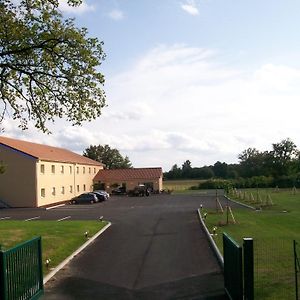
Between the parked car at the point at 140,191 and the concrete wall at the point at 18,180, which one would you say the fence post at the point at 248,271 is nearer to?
the concrete wall at the point at 18,180

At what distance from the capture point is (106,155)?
106m

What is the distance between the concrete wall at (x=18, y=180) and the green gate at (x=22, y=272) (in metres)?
39.3

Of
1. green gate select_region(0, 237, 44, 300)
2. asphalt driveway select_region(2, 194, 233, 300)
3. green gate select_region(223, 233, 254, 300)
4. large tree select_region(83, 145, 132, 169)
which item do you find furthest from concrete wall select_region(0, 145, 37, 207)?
large tree select_region(83, 145, 132, 169)

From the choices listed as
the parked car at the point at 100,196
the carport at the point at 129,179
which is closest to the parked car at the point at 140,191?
the carport at the point at 129,179

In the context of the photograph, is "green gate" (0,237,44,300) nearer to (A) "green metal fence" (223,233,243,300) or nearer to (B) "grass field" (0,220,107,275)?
(B) "grass field" (0,220,107,275)

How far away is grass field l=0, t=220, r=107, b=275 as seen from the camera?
18.1m

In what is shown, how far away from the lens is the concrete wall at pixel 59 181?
5169cm

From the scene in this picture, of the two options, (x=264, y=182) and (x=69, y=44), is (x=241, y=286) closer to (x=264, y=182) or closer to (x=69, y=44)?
(x=69, y=44)

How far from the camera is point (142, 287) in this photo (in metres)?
12.5

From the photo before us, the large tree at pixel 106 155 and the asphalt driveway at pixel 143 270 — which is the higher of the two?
the large tree at pixel 106 155

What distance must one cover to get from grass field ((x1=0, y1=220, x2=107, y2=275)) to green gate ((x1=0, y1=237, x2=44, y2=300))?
3.28m

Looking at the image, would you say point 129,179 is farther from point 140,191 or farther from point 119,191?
point 140,191

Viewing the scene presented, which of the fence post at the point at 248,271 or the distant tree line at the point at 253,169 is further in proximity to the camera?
the distant tree line at the point at 253,169

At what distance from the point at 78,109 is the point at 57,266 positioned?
5224 millimetres
